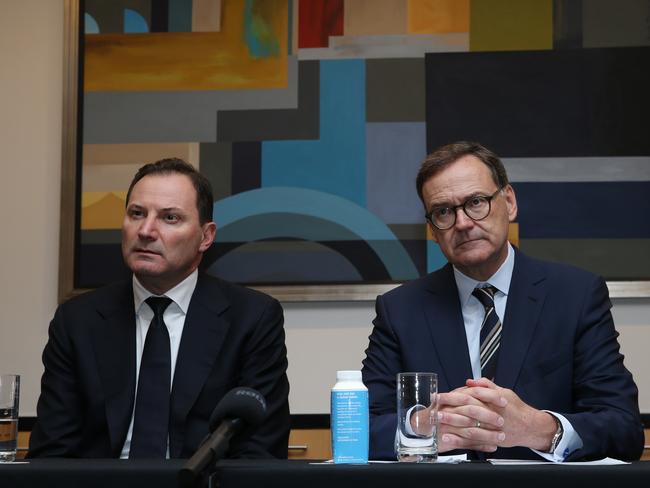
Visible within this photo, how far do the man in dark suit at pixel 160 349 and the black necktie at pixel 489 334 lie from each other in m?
0.63

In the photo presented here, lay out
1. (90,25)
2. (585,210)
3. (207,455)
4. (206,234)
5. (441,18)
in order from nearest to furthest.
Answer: (207,455) < (206,234) < (585,210) < (441,18) < (90,25)

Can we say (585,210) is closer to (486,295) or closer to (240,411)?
(486,295)

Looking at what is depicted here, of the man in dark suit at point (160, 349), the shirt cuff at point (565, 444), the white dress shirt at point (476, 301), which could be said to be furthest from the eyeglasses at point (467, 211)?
the shirt cuff at point (565, 444)

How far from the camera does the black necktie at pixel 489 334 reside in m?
2.42

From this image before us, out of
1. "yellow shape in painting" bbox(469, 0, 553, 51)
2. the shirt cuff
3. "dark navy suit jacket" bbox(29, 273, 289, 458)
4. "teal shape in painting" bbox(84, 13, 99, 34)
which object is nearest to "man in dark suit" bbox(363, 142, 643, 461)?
the shirt cuff

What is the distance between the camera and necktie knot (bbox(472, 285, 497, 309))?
8.33 ft

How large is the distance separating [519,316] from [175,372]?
1.02m

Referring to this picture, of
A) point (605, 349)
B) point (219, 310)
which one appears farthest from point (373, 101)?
point (605, 349)

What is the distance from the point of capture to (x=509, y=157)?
3.32 m

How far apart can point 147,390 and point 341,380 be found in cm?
97

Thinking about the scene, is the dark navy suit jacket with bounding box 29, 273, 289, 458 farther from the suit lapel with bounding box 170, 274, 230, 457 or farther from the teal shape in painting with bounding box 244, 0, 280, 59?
the teal shape in painting with bounding box 244, 0, 280, 59

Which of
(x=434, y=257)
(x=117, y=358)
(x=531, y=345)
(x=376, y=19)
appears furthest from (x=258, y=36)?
(x=531, y=345)

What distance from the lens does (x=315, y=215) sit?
3.37m

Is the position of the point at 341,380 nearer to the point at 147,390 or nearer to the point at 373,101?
the point at 147,390
